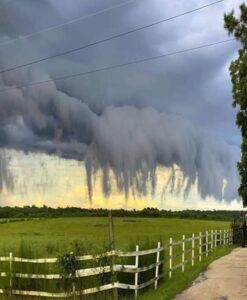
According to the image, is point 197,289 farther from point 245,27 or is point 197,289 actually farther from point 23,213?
point 23,213

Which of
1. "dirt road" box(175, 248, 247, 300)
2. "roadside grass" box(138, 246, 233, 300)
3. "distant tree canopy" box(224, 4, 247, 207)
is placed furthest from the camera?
"distant tree canopy" box(224, 4, 247, 207)

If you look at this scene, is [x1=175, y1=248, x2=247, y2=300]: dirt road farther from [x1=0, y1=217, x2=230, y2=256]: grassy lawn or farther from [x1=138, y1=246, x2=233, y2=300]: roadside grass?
[x1=0, y1=217, x2=230, y2=256]: grassy lawn

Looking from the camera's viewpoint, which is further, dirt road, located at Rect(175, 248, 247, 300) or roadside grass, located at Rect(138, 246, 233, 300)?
roadside grass, located at Rect(138, 246, 233, 300)

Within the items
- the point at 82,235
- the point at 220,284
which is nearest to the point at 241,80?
the point at 220,284

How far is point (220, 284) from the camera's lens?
18.9 meters

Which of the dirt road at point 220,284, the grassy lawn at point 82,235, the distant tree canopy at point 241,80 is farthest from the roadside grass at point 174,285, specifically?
the distant tree canopy at point 241,80

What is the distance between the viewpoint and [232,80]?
3631cm

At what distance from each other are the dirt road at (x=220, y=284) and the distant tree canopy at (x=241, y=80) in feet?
32.7

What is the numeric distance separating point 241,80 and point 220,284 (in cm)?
1550

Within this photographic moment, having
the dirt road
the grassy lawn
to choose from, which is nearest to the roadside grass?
the dirt road

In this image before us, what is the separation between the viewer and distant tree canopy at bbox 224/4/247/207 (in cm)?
2709

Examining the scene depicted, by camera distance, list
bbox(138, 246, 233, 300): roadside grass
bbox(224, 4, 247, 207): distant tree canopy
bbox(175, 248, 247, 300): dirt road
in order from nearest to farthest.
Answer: bbox(175, 248, 247, 300): dirt road → bbox(138, 246, 233, 300): roadside grass → bbox(224, 4, 247, 207): distant tree canopy

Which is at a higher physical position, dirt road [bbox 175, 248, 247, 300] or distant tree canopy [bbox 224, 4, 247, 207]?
distant tree canopy [bbox 224, 4, 247, 207]

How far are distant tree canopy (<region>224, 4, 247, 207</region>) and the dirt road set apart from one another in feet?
32.7
